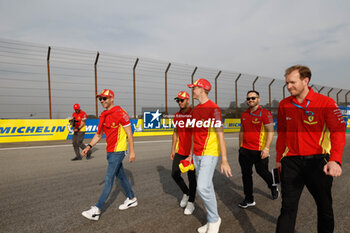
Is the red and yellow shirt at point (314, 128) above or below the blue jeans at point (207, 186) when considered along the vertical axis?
above

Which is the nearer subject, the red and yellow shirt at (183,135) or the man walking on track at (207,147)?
the man walking on track at (207,147)

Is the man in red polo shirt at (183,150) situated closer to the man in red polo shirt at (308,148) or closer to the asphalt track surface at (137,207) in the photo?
the asphalt track surface at (137,207)

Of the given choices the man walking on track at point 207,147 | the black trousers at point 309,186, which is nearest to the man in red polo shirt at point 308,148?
the black trousers at point 309,186

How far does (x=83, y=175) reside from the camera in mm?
6031

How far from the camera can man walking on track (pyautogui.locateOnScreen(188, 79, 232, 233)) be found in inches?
113

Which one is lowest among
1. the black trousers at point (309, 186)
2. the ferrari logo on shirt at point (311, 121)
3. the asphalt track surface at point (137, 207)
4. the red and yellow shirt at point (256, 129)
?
the asphalt track surface at point (137, 207)

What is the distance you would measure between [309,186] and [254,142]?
5.98 feet

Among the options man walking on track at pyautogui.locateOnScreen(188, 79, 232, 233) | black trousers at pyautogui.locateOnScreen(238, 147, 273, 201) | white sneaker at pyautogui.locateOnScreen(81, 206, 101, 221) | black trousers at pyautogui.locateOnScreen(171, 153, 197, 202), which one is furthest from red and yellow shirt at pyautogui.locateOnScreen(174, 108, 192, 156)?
white sneaker at pyautogui.locateOnScreen(81, 206, 101, 221)

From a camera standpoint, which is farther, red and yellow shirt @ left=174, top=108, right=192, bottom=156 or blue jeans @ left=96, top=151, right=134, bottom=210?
red and yellow shirt @ left=174, top=108, right=192, bottom=156

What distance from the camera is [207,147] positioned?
2973 mm

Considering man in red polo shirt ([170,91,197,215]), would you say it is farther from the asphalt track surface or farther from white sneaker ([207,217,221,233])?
white sneaker ([207,217,221,233])

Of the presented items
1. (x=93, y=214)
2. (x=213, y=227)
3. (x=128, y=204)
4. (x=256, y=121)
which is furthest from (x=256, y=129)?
(x=93, y=214)

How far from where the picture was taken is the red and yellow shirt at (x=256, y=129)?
13.1 ft

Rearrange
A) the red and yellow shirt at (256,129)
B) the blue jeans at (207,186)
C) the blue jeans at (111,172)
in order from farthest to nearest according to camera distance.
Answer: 1. the red and yellow shirt at (256,129)
2. the blue jeans at (111,172)
3. the blue jeans at (207,186)
